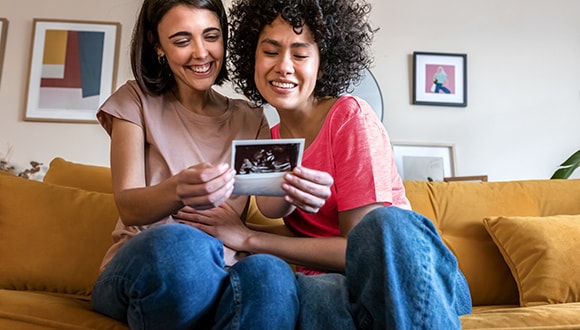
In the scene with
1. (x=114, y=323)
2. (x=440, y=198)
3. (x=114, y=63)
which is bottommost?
(x=114, y=323)

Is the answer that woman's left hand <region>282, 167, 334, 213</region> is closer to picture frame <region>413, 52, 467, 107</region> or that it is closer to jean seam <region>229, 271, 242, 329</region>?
jean seam <region>229, 271, 242, 329</region>

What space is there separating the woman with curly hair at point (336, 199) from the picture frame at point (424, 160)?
1486 mm

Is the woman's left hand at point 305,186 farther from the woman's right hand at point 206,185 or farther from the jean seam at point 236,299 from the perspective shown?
the jean seam at point 236,299

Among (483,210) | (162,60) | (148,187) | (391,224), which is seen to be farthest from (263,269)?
(483,210)

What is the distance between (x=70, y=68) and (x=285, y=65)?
2.11 meters

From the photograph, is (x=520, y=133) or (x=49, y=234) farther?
(x=520, y=133)

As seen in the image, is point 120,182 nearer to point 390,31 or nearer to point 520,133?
point 390,31

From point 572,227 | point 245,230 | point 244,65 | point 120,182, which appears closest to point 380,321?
point 245,230

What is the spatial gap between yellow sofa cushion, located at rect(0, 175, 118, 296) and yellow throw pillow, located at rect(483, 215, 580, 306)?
1.24m

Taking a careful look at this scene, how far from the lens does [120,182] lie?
48.4 inches

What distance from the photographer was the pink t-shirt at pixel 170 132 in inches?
50.9

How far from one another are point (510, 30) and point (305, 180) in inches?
102

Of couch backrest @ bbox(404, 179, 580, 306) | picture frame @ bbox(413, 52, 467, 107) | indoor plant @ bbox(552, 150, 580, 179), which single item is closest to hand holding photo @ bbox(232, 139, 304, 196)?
couch backrest @ bbox(404, 179, 580, 306)

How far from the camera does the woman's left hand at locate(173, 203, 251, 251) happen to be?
1.24m
